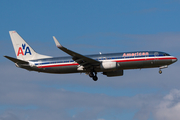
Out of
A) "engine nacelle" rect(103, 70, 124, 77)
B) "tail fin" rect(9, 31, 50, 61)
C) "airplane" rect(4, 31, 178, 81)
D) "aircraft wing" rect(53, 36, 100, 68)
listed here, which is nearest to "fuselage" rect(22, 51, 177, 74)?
"airplane" rect(4, 31, 178, 81)

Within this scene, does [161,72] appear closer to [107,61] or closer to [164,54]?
[164,54]

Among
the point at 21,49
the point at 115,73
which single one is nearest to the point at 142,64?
the point at 115,73

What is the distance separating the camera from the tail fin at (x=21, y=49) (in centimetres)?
5816

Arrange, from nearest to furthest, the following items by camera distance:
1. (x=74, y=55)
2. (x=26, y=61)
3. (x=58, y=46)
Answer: (x=58, y=46) < (x=74, y=55) < (x=26, y=61)

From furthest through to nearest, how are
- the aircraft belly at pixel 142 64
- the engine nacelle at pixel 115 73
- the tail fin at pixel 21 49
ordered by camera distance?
the tail fin at pixel 21 49, the engine nacelle at pixel 115 73, the aircraft belly at pixel 142 64

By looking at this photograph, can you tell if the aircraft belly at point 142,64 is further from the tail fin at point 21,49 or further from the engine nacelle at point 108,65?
the tail fin at point 21,49

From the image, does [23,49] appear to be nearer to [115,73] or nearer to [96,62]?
[96,62]

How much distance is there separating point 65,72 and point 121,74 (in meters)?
10.5

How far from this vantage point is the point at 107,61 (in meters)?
53.0

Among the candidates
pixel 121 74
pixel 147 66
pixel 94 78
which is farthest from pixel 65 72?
pixel 147 66

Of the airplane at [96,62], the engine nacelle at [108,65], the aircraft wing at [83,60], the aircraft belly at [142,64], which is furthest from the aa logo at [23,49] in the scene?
the aircraft belly at [142,64]

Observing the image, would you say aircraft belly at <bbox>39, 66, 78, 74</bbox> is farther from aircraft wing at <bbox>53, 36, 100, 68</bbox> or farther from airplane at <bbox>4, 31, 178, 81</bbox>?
aircraft wing at <bbox>53, 36, 100, 68</bbox>

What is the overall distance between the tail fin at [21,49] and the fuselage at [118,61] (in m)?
2.60

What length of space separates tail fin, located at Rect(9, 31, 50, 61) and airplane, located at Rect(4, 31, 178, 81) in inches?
40.2
